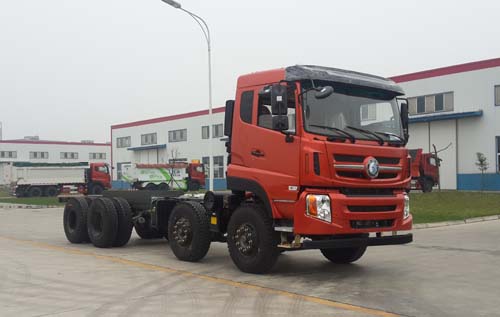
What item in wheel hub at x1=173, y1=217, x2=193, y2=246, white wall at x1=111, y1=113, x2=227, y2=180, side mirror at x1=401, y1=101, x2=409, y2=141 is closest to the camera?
side mirror at x1=401, y1=101, x2=409, y2=141

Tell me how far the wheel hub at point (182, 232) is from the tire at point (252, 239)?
48.0 inches

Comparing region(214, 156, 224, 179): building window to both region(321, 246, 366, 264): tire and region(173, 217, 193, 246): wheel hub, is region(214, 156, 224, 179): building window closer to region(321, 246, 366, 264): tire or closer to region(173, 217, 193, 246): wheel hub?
region(173, 217, 193, 246): wheel hub

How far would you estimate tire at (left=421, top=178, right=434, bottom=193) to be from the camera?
3041cm

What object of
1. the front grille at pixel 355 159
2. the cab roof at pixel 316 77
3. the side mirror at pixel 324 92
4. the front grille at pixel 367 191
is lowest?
the front grille at pixel 367 191

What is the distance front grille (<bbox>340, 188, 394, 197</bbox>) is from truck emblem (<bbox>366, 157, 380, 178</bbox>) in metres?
0.24

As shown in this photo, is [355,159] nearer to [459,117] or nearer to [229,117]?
[229,117]

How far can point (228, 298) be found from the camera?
671 cm

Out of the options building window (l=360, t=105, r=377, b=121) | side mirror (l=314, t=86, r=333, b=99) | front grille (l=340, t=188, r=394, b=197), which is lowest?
front grille (l=340, t=188, r=394, b=197)

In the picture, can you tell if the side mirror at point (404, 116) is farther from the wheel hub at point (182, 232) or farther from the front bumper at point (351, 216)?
the wheel hub at point (182, 232)

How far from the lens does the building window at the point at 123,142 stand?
219ft

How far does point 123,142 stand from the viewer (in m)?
67.8

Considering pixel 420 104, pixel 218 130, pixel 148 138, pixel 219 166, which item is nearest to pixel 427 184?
pixel 420 104

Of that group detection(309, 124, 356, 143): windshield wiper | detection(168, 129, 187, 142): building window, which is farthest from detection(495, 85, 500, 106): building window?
detection(168, 129, 187, 142): building window

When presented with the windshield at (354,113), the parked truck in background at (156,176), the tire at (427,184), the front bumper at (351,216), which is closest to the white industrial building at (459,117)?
the tire at (427,184)
